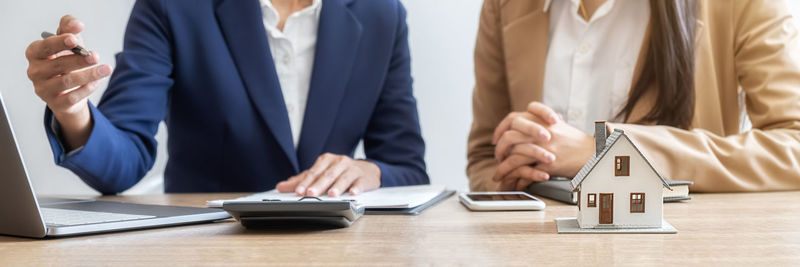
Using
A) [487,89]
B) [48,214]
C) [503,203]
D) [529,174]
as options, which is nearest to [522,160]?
[529,174]

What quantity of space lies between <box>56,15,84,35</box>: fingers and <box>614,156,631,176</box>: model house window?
2.28 ft

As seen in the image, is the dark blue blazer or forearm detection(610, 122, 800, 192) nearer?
forearm detection(610, 122, 800, 192)

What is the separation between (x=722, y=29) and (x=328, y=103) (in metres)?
0.90

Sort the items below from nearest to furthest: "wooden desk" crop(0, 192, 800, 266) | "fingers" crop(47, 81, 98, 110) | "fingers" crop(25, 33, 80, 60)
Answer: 1. "wooden desk" crop(0, 192, 800, 266)
2. "fingers" crop(25, 33, 80, 60)
3. "fingers" crop(47, 81, 98, 110)

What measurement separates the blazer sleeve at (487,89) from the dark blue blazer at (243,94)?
0.51ft

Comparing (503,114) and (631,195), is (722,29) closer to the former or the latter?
(503,114)

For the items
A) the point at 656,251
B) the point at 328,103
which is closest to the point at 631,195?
the point at 656,251

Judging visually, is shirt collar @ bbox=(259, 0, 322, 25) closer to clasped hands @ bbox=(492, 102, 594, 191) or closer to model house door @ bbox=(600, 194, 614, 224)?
clasped hands @ bbox=(492, 102, 594, 191)

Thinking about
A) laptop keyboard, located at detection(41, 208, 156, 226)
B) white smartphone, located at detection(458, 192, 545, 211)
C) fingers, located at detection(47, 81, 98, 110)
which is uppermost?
fingers, located at detection(47, 81, 98, 110)

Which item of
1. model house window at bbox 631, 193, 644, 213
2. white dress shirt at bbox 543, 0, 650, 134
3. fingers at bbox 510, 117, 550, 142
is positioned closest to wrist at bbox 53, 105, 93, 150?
fingers at bbox 510, 117, 550, 142

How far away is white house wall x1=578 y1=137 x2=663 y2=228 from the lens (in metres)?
0.62

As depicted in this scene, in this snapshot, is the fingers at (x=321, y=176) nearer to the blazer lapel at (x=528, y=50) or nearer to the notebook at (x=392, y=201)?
the notebook at (x=392, y=201)

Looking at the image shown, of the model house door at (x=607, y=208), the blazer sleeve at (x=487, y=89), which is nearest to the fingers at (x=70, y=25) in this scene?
the model house door at (x=607, y=208)

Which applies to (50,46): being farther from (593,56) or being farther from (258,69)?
(593,56)
